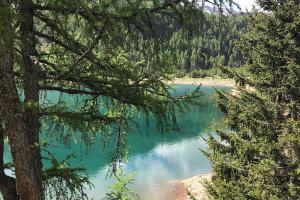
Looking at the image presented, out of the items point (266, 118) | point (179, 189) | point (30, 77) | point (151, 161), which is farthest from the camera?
point (151, 161)

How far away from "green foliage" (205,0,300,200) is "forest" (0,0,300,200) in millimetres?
37

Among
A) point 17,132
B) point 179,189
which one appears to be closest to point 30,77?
point 17,132

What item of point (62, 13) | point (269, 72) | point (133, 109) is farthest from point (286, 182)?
point (62, 13)

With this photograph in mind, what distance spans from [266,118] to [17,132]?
32.5ft

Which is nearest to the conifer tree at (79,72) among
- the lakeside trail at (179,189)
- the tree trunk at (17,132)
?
the tree trunk at (17,132)

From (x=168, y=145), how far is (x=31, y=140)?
46.6 meters

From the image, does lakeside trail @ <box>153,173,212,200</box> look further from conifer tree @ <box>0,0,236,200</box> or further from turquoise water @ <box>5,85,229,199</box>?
conifer tree @ <box>0,0,236,200</box>

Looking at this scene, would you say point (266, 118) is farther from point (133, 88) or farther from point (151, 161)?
point (151, 161)

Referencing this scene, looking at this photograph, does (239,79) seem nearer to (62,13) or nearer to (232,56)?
(62,13)

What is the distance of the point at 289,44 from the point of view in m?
13.2

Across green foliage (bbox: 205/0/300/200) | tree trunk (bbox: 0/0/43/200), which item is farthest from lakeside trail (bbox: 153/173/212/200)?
tree trunk (bbox: 0/0/43/200)

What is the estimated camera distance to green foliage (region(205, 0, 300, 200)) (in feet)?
40.3

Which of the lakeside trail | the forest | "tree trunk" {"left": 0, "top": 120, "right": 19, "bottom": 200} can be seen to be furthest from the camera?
the lakeside trail

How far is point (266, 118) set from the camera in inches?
525
